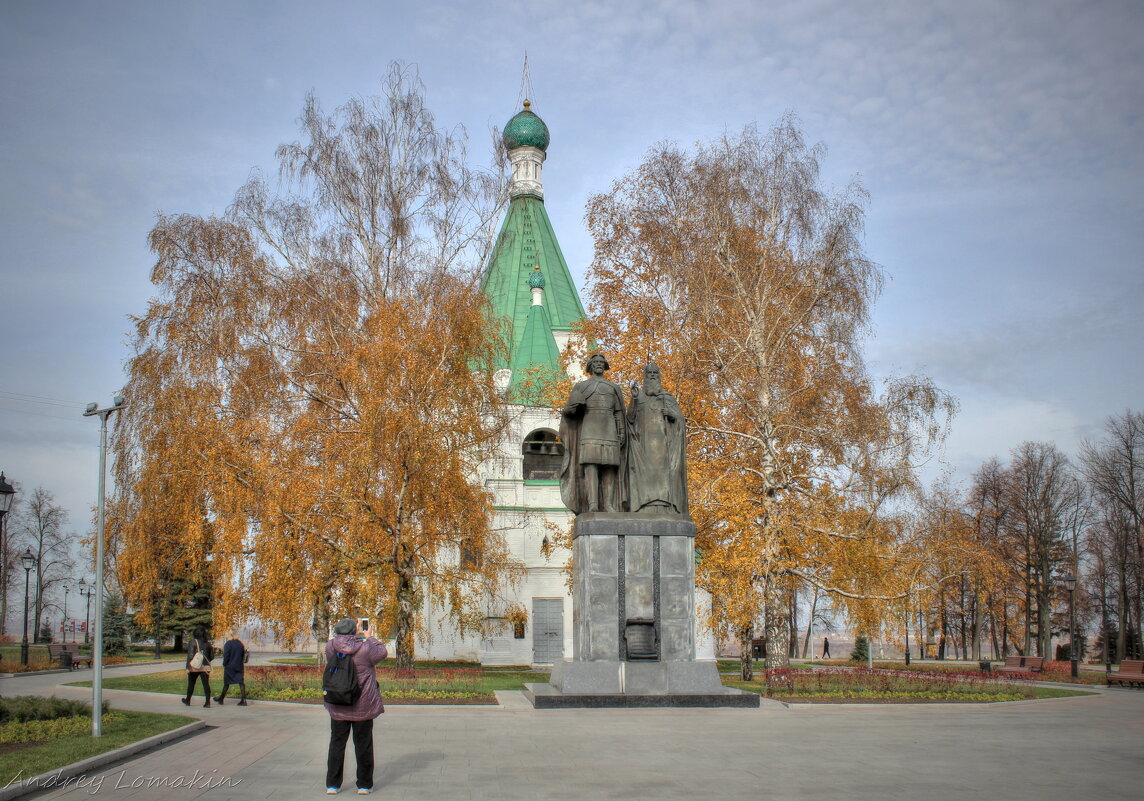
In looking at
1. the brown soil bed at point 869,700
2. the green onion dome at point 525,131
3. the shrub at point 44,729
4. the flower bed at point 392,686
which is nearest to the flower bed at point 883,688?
the brown soil bed at point 869,700

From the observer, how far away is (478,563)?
77.9 ft

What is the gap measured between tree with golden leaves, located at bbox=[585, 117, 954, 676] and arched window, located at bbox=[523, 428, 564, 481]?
50.9 ft

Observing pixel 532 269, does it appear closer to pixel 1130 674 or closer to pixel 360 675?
pixel 1130 674

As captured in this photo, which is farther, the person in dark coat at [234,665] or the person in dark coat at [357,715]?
the person in dark coat at [234,665]

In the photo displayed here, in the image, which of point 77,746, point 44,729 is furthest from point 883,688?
point 44,729

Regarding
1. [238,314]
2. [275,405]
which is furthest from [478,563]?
[238,314]

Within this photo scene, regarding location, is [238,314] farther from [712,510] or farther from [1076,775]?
[1076,775]

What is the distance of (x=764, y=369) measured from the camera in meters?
23.9

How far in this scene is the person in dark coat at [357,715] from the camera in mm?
7699

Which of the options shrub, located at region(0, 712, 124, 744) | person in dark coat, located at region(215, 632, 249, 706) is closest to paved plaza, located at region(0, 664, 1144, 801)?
person in dark coat, located at region(215, 632, 249, 706)

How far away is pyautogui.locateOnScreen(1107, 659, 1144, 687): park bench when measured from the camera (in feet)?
78.5

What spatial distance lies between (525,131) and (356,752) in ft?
151

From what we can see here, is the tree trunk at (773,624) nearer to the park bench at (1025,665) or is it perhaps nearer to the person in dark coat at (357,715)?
the park bench at (1025,665)

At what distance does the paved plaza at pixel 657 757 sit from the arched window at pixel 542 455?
27.4 m
